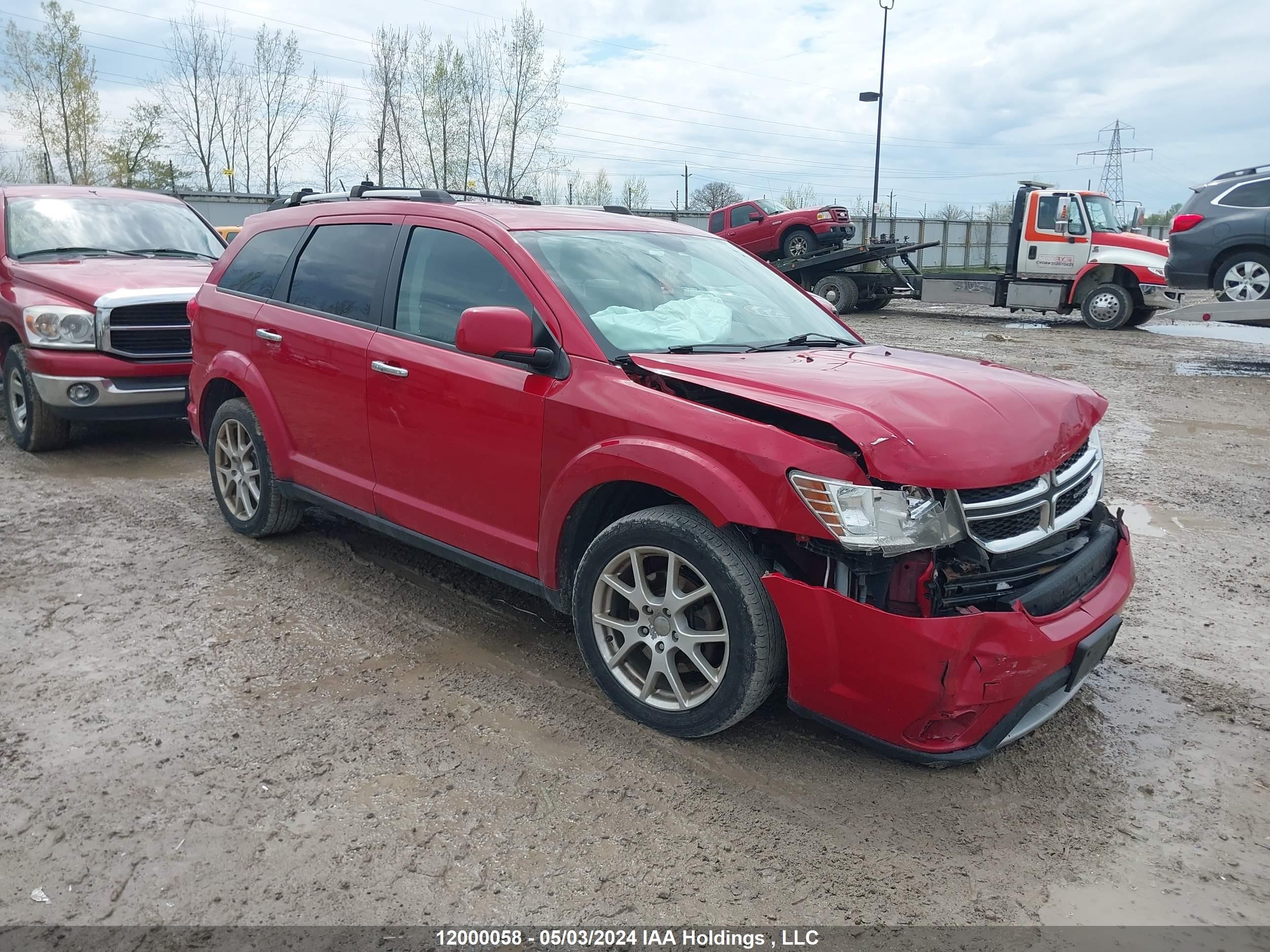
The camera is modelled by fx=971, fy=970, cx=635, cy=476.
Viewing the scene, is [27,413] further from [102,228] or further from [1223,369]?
[1223,369]

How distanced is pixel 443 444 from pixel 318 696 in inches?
43.3

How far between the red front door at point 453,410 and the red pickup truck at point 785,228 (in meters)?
19.0

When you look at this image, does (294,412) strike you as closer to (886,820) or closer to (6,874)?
(6,874)

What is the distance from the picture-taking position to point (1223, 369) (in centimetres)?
1345

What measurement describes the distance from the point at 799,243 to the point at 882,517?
69.2 feet

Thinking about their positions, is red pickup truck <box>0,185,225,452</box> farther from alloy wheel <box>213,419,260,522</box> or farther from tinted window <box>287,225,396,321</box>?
tinted window <box>287,225,396,321</box>

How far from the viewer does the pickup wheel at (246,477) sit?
5148 millimetres

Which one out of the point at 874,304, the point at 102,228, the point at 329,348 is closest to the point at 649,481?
the point at 329,348

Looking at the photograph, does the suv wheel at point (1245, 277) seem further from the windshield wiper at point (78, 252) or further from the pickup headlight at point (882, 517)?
the windshield wiper at point (78, 252)

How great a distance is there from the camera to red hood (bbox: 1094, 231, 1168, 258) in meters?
17.6

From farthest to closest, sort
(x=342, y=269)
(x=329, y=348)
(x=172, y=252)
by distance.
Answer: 1. (x=172, y=252)
2. (x=342, y=269)
3. (x=329, y=348)

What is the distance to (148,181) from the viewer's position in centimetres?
4566

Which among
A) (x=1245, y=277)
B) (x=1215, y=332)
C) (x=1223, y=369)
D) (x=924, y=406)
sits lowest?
(x=1223, y=369)

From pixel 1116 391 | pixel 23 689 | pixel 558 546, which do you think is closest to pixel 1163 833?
pixel 558 546
